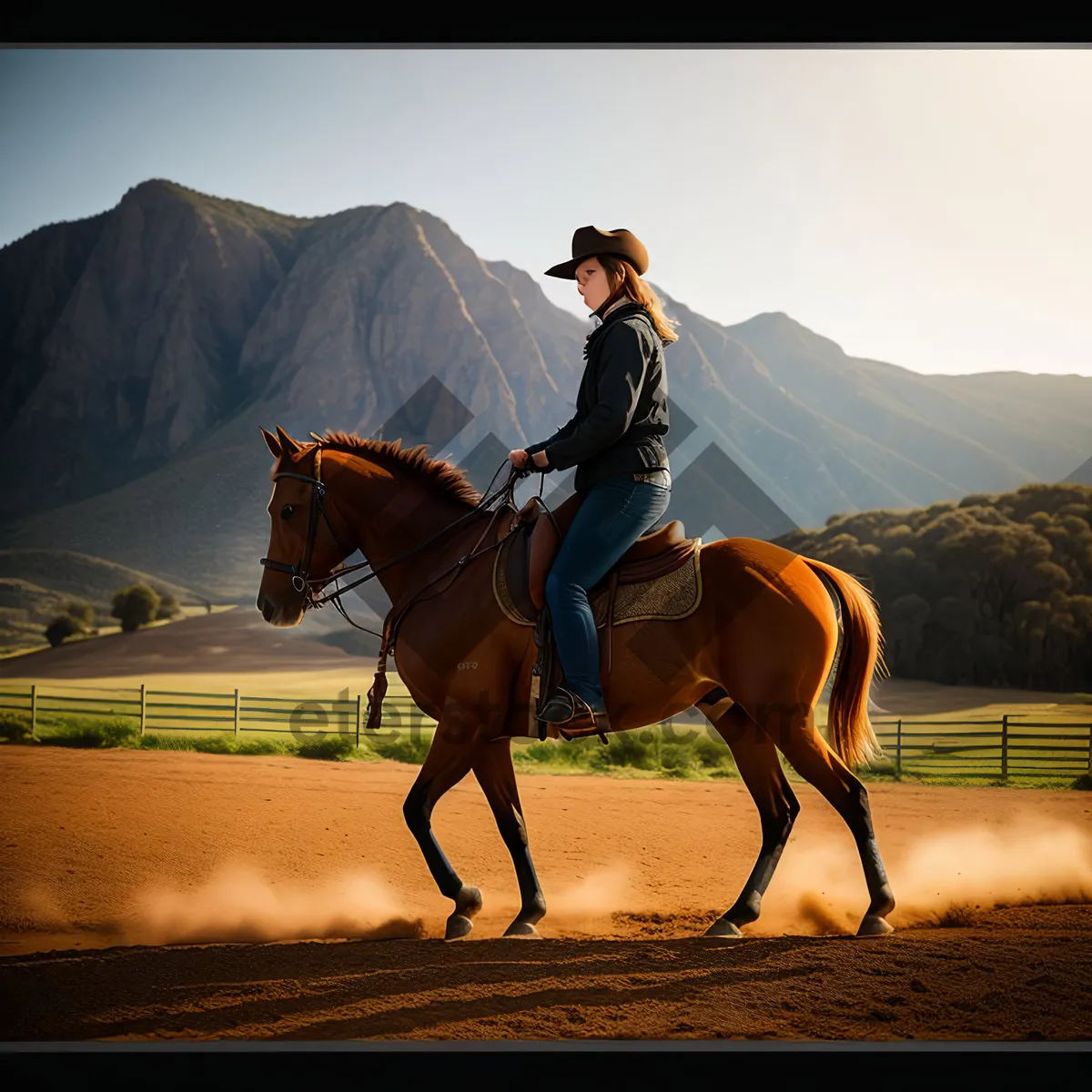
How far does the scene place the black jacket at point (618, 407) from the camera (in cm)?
462

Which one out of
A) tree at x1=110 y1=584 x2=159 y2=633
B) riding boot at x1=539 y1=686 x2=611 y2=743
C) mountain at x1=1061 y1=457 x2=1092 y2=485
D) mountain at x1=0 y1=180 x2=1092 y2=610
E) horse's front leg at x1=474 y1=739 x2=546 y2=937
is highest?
mountain at x1=0 y1=180 x2=1092 y2=610

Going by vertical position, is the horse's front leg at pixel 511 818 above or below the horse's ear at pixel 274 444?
below

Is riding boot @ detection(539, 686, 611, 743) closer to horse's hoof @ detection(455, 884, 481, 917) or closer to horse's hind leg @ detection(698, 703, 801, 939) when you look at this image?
horse's hind leg @ detection(698, 703, 801, 939)

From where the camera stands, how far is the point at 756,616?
4707 millimetres

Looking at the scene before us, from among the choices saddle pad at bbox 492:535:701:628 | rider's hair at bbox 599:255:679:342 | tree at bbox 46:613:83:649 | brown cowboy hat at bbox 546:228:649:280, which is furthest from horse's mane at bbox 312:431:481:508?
tree at bbox 46:613:83:649

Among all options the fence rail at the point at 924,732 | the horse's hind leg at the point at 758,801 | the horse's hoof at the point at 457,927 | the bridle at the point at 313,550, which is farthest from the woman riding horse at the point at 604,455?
the fence rail at the point at 924,732

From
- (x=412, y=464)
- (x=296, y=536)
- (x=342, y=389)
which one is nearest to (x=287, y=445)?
(x=296, y=536)

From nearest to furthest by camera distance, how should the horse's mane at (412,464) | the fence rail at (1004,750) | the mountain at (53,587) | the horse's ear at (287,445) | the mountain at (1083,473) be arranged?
the horse's ear at (287,445), the horse's mane at (412,464), the fence rail at (1004,750), the mountain at (1083,473), the mountain at (53,587)

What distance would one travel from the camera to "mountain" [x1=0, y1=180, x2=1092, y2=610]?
983 inches

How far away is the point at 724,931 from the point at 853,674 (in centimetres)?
148

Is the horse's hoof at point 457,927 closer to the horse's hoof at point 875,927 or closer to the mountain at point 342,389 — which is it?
the horse's hoof at point 875,927

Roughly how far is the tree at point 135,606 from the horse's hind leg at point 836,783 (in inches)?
1095

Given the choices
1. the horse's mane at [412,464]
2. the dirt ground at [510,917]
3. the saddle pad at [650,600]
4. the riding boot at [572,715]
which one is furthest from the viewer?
the horse's mane at [412,464]

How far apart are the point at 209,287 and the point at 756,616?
4763cm
